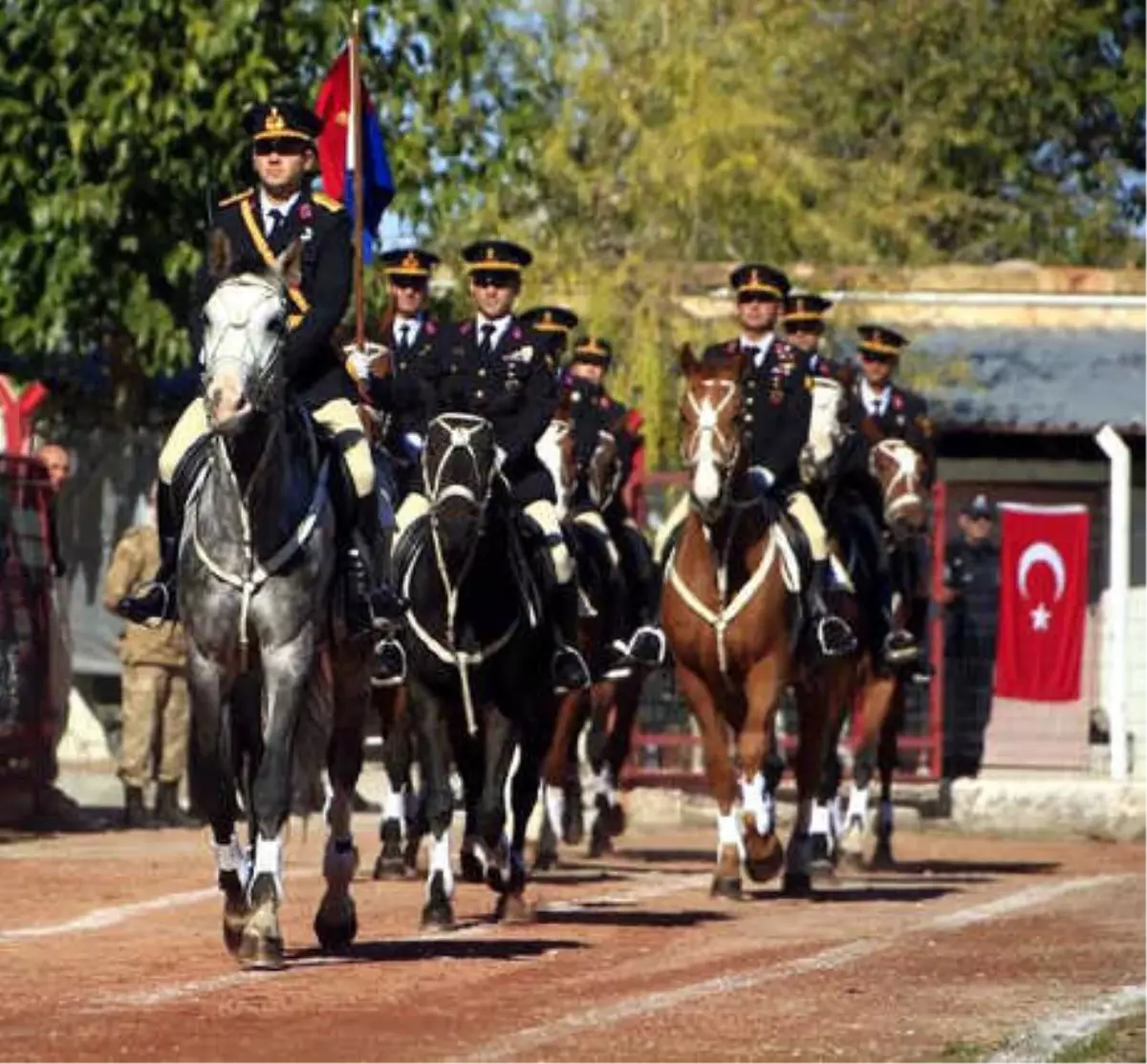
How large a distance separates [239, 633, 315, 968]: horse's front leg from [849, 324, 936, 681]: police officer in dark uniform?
9133 mm

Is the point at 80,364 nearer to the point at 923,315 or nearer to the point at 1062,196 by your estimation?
the point at 923,315

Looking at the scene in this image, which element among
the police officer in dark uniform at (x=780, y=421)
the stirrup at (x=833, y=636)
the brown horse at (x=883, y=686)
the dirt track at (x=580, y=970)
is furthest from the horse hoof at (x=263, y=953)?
the brown horse at (x=883, y=686)

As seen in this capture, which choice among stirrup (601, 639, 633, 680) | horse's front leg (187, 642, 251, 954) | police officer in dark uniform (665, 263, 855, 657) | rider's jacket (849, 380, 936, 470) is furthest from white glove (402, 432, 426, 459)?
horse's front leg (187, 642, 251, 954)

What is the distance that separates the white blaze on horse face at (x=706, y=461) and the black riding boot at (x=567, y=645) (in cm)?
89

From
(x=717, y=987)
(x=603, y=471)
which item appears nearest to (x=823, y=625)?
(x=603, y=471)

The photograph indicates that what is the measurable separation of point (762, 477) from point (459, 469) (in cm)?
311

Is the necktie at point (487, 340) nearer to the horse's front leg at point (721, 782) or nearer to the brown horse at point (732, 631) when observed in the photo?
the brown horse at point (732, 631)

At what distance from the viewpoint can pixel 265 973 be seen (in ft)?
52.5

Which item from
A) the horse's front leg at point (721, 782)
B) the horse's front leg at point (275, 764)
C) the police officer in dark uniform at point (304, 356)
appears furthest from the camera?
the horse's front leg at point (721, 782)

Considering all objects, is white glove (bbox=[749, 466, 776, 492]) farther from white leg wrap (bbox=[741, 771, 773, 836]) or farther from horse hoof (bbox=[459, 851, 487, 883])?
horse hoof (bbox=[459, 851, 487, 883])

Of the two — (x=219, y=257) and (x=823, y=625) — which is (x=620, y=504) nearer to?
(x=823, y=625)

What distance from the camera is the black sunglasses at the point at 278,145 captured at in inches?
702

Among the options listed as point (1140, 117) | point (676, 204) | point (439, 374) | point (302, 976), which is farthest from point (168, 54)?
point (1140, 117)

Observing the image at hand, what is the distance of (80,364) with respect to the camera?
1382 inches
